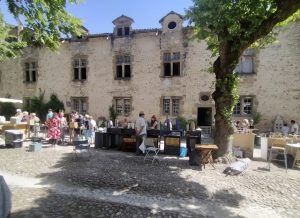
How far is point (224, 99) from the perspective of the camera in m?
10.3

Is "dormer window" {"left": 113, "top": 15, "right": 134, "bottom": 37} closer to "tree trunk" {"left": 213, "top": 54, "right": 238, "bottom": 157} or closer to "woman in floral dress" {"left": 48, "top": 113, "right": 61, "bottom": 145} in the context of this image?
"woman in floral dress" {"left": 48, "top": 113, "right": 61, "bottom": 145}

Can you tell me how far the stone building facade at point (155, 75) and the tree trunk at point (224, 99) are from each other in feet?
27.7

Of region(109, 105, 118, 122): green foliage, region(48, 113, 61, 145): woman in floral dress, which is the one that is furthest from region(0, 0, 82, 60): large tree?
region(109, 105, 118, 122): green foliage

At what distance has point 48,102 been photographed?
22812mm

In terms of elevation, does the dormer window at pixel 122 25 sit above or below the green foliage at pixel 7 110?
above

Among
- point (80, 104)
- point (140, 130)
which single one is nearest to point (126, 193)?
point (140, 130)

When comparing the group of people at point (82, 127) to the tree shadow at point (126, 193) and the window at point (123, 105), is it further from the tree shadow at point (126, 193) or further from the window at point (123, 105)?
the window at point (123, 105)

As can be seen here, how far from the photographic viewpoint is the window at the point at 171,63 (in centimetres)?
1975

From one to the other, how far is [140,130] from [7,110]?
1713cm

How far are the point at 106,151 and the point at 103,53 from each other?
35.2 feet

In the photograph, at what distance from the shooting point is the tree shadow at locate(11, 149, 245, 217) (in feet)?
19.8

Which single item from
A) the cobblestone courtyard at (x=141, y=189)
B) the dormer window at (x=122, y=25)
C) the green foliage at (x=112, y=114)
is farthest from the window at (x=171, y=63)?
the cobblestone courtyard at (x=141, y=189)

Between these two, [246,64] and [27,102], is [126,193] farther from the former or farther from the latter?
[27,102]

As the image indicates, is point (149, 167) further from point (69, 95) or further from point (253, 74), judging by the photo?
point (69, 95)
